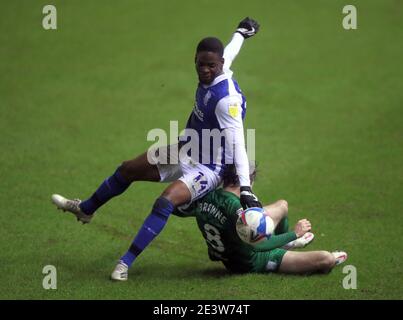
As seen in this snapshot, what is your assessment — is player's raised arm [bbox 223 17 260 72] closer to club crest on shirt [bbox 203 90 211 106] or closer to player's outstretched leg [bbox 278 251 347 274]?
club crest on shirt [bbox 203 90 211 106]

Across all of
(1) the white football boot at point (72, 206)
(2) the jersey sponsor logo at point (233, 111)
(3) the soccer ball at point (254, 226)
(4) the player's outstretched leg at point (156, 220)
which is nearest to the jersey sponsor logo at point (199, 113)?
(2) the jersey sponsor logo at point (233, 111)

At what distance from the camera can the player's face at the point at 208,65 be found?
27.7 ft

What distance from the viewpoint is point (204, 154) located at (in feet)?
28.6

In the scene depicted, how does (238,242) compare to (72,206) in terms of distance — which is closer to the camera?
(238,242)

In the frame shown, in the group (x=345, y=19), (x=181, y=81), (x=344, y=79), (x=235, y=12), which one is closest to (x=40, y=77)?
(x=181, y=81)

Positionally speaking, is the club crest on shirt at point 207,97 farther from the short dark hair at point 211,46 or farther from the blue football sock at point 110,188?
the blue football sock at point 110,188

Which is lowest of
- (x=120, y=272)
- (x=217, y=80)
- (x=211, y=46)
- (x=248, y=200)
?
(x=120, y=272)

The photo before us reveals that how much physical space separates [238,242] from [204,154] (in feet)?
3.60

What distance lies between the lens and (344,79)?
1700 cm

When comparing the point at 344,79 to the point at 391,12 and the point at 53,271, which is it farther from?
the point at 53,271

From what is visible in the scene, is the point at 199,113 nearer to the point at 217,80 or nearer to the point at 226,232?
the point at 217,80

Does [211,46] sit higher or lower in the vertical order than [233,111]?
higher

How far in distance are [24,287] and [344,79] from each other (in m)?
10.7

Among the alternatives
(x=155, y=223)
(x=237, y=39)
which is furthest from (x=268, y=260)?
(x=237, y=39)
